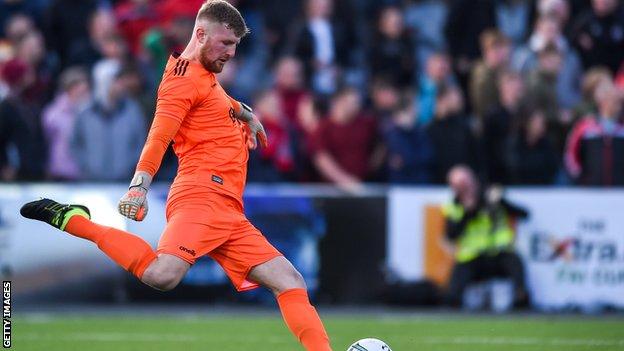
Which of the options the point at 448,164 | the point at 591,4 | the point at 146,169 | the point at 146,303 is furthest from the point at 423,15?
the point at 146,169

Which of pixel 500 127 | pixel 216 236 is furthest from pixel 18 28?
pixel 216 236

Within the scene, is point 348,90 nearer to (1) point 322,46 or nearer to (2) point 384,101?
(2) point 384,101

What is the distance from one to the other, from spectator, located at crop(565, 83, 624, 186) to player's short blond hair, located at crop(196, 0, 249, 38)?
734 centimetres

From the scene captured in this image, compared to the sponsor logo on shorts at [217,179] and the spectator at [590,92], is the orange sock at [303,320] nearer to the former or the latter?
the sponsor logo on shorts at [217,179]

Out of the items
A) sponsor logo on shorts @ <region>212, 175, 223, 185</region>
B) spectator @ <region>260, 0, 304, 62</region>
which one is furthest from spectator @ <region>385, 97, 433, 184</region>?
sponsor logo on shorts @ <region>212, 175, 223, 185</region>

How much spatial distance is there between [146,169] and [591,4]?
34.3 ft

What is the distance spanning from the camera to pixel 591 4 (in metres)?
16.9

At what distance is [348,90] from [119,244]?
7.33 meters

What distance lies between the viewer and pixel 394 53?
16578 millimetres

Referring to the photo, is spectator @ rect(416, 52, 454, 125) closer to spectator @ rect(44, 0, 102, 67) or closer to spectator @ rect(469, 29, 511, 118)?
spectator @ rect(469, 29, 511, 118)

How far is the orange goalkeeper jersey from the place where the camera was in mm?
7883

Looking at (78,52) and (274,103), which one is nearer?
(274,103)

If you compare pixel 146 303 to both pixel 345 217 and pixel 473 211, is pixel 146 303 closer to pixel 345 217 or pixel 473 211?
pixel 345 217

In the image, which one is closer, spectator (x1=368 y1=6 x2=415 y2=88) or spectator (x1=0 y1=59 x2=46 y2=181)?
spectator (x1=0 y1=59 x2=46 y2=181)
